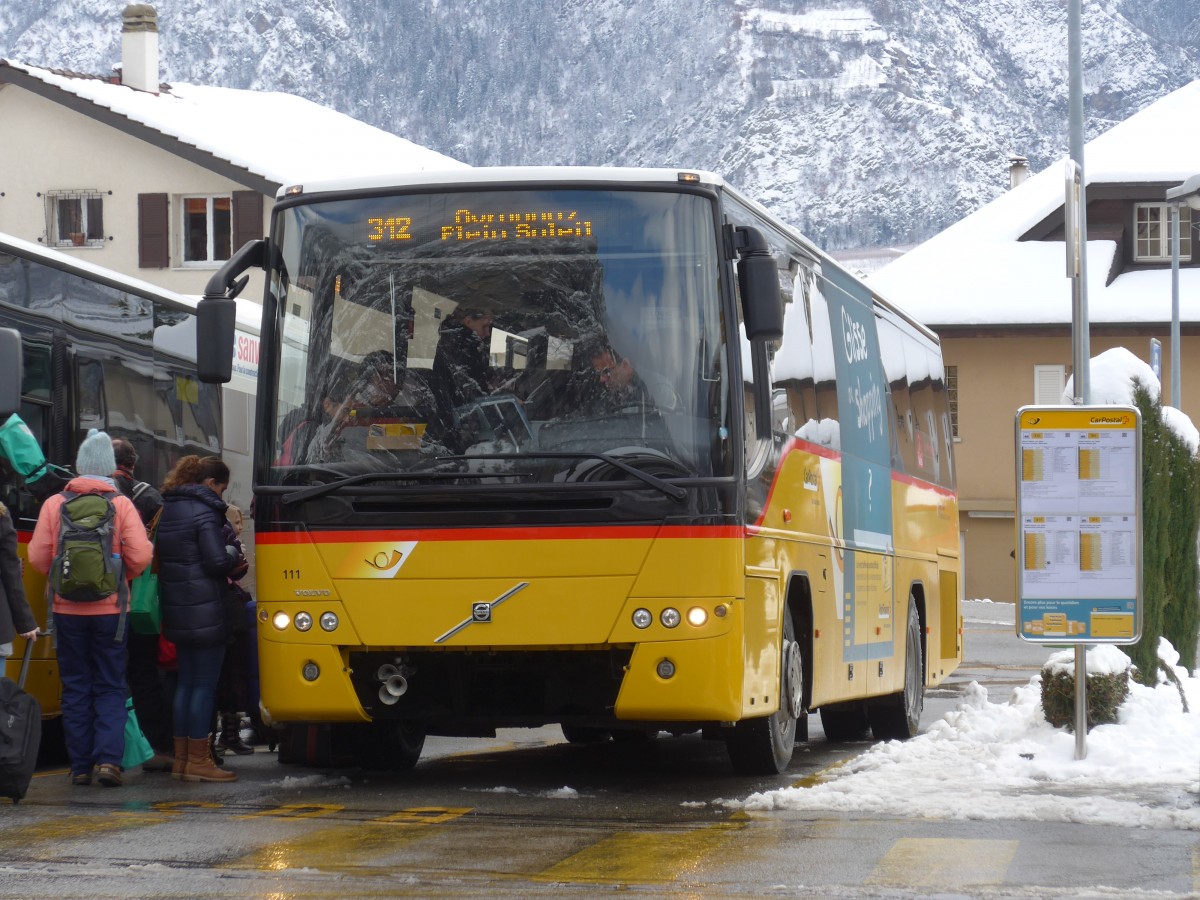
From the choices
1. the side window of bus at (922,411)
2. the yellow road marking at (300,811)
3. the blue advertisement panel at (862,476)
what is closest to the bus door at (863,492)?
the blue advertisement panel at (862,476)

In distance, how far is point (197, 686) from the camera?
11242mm

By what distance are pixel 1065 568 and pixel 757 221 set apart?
8.07 feet

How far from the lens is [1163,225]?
48312 millimetres

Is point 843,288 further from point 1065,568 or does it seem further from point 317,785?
point 317,785

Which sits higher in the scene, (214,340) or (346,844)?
(214,340)

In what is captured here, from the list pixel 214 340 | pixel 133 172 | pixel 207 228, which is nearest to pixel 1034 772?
pixel 214 340

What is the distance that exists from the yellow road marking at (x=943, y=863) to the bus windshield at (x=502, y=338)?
2192 mm

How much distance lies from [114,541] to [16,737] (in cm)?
128

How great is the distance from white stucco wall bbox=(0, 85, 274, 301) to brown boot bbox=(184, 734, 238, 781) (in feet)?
107

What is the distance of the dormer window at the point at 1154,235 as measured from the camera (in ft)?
159

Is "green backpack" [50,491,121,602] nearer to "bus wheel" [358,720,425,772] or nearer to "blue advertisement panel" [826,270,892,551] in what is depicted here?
"bus wheel" [358,720,425,772]

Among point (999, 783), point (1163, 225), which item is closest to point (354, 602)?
point (999, 783)

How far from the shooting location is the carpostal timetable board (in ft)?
37.3

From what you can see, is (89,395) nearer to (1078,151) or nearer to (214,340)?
(214,340)
